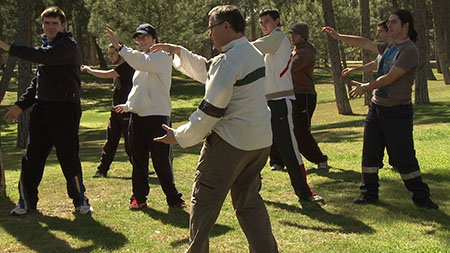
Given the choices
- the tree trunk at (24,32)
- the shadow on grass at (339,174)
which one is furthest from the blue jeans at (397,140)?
the tree trunk at (24,32)

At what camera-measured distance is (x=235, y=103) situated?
3992 mm

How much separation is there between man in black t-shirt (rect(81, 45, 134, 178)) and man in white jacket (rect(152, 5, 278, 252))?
370 centimetres

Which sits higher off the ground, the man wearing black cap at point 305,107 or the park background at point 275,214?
the man wearing black cap at point 305,107

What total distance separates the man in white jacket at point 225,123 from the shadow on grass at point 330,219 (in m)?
1.52

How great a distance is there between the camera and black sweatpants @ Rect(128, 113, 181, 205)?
21.0 feet

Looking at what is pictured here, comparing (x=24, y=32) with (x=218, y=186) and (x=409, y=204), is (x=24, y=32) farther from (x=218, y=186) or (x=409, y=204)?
(x=218, y=186)

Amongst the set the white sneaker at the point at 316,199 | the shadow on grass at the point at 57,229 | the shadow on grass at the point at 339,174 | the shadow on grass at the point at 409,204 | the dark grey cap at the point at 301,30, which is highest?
the dark grey cap at the point at 301,30

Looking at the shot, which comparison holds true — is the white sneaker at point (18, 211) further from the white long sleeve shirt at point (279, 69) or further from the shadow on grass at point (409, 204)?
the shadow on grass at point (409, 204)

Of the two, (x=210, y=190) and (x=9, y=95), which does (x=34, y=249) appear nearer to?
(x=210, y=190)

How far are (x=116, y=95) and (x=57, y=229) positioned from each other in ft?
10.4

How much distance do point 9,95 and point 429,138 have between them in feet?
100

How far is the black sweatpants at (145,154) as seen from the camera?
21.0 feet

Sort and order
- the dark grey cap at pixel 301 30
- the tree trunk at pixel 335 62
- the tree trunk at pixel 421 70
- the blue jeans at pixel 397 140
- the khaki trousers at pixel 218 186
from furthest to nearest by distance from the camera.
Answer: the tree trunk at pixel 421 70
the tree trunk at pixel 335 62
the dark grey cap at pixel 301 30
the blue jeans at pixel 397 140
the khaki trousers at pixel 218 186

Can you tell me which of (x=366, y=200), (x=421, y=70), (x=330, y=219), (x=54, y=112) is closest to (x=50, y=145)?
(x=54, y=112)
